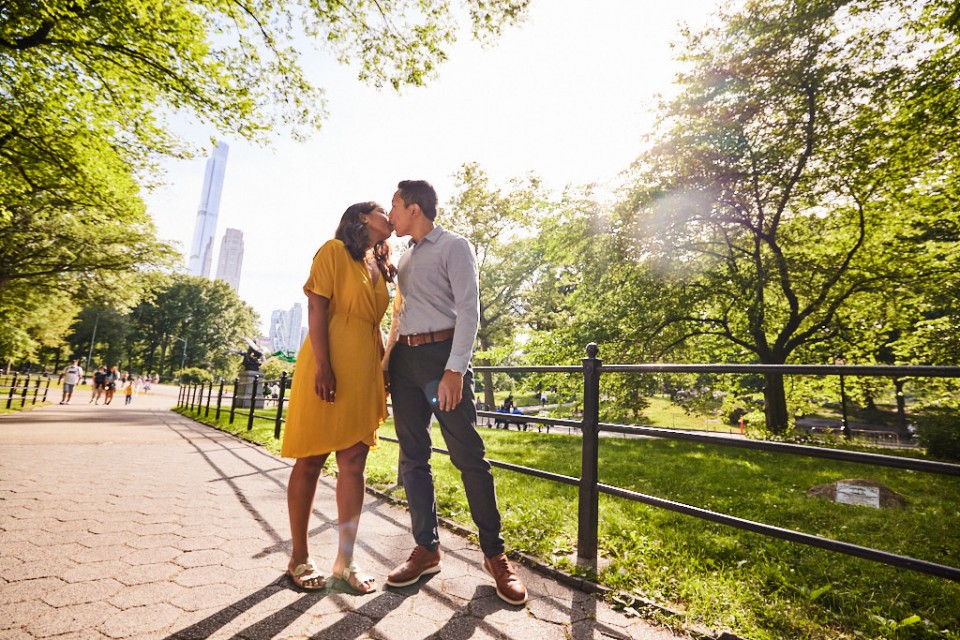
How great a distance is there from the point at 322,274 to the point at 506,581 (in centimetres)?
178

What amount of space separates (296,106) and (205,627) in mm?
10504

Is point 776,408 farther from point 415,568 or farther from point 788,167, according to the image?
point 415,568

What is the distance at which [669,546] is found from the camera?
2949 millimetres

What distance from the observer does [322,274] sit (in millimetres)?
2148

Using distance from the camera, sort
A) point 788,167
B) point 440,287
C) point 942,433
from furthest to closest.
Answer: point 788,167, point 942,433, point 440,287

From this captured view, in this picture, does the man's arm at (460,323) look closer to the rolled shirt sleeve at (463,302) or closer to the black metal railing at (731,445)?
the rolled shirt sleeve at (463,302)

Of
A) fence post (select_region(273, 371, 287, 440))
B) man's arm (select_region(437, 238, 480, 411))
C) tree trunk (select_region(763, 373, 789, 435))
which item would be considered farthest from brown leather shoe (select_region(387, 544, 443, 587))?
tree trunk (select_region(763, 373, 789, 435))

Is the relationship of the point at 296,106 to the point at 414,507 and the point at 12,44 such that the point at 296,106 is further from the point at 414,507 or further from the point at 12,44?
the point at 414,507

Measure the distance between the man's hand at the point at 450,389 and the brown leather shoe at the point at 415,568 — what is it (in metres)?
0.87

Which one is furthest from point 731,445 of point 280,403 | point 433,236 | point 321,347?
point 280,403

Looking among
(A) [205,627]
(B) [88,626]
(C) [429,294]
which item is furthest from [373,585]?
(C) [429,294]

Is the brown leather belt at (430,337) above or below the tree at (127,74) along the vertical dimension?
below

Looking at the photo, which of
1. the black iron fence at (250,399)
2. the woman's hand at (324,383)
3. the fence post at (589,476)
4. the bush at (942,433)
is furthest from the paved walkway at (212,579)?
the bush at (942,433)

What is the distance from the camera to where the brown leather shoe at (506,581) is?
2102mm
